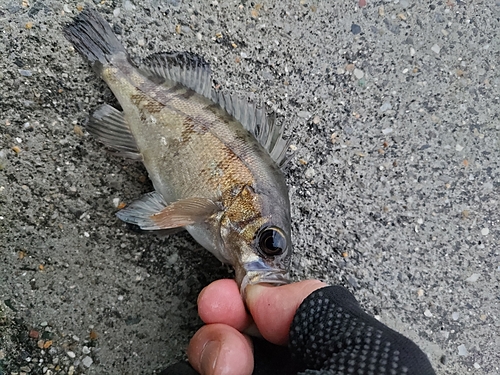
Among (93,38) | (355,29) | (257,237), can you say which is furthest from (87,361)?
(355,29)

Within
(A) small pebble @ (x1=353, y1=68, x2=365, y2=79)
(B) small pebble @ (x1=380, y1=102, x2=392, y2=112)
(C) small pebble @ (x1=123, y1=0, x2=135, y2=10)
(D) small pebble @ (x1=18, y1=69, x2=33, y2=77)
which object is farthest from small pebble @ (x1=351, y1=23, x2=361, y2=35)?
(D) small pebble @ (x1=18, y1=69, x2=33, y2=77)

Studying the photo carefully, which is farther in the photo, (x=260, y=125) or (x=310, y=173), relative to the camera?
(x=310, y=173)

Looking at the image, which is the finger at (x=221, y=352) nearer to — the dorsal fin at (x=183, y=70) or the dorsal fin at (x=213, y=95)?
the dorsal fin at (x=213, y=95)

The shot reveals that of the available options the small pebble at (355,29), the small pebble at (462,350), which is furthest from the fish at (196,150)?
the small pebble at (462,350)

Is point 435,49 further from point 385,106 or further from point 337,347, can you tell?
point 337,347

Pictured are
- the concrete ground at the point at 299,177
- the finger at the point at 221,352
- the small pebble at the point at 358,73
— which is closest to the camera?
the finger at the point at 221,352

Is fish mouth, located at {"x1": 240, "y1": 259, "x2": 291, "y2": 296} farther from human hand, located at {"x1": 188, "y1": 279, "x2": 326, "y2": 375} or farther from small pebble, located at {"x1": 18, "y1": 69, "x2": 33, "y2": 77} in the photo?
small pebble, located at {"x1": 18, "y1": 69, "x2": 33, "y2": 77}
